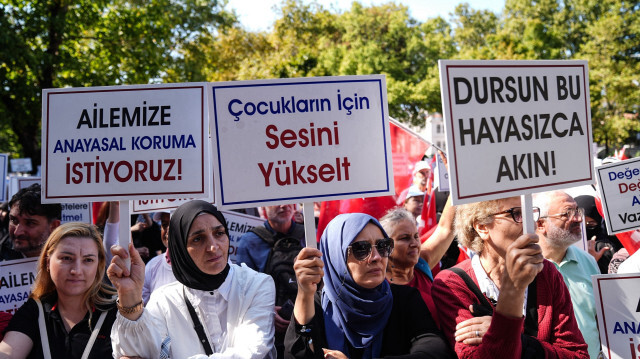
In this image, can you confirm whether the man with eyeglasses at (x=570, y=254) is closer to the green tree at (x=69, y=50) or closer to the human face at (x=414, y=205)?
the human face at (x=414, y=205)

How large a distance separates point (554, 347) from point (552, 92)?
3.93ft

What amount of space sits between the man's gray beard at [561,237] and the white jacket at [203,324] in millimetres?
1908

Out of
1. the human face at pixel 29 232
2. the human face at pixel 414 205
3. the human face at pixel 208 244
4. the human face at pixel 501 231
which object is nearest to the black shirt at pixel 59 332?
the human face at pixel 208 244

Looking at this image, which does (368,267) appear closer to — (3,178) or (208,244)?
(208,244)

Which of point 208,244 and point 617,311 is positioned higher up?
point 208,244

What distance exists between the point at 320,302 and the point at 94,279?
4.24 ft

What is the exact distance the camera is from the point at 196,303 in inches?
123

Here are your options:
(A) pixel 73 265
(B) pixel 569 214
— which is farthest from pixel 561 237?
(A) pixel 73 265

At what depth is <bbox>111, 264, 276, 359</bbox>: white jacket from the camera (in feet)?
9.10

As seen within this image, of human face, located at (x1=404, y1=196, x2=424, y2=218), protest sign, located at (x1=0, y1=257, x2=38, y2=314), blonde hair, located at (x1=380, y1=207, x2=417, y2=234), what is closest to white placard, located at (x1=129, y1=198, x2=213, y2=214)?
protest sign, located at (x1=0, y1=257, x2=38, y2=314)

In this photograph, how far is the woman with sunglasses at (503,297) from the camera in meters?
2.40

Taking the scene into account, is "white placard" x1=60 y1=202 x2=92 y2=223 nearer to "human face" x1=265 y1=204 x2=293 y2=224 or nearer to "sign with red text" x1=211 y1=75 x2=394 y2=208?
"human face" x1=265 y1=204 x2=293 y2=224

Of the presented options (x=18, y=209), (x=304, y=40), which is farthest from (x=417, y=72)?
(x=18, y=209)

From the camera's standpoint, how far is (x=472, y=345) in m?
2.58
